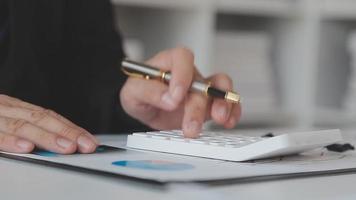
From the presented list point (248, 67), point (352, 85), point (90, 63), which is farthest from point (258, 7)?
point (90, 63)

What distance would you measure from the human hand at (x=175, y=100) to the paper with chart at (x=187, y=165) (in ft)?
0.43

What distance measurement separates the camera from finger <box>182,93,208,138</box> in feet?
2.49

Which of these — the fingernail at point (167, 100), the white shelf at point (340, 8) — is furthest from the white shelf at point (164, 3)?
the fingernail at point (167, 100)

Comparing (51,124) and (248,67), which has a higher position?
(248,67)

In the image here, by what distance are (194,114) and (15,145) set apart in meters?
0.24

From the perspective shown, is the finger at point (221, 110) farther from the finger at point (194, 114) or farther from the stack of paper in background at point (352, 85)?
the stack of paper in background at point (352, 85)

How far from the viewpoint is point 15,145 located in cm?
68

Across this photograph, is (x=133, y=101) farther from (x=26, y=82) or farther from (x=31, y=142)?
(x=31, y=142)

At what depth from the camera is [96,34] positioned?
1270mm

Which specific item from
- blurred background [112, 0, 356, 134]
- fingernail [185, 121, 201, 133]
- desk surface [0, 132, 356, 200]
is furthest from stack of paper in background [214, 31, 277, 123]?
desk surface [0, 132, 356, 200]

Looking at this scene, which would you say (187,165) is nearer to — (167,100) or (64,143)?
(64,143)

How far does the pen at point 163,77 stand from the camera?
0.87m

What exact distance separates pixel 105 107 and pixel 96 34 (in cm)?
18

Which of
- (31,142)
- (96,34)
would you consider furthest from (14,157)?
(96,34)
